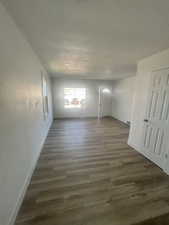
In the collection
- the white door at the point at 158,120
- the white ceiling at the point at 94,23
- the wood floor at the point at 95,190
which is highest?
the white ceiling at the point at 94,23

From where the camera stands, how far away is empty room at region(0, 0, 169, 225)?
47.1 inches

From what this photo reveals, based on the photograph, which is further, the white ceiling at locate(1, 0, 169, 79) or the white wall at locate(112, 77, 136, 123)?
the white wall at locate(112, 77, 136, 123)

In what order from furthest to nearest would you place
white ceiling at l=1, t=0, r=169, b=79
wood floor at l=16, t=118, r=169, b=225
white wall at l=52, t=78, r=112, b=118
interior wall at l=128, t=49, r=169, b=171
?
white wall at l=52, t=78, r=112, b=118 < interior wall at l=128, t=49, r=169, b=171 < wood floor at l=16, t=118, r=169, b=225 < white ceiling at l=1, t=0, r=169, b=79

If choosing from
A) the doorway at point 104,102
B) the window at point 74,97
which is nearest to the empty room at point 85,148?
the window at point 74,97

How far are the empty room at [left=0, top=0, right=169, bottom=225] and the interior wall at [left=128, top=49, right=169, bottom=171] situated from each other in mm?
24

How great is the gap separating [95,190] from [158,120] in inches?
76.3

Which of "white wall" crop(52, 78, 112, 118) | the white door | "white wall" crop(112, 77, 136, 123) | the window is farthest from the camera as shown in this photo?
the window

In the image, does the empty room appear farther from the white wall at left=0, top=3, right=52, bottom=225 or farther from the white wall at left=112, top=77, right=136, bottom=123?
the white wall at left=112, top=77, right=136, bottom=123

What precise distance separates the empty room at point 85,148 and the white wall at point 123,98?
2424mm

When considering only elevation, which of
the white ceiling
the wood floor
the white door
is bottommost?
the wood floor

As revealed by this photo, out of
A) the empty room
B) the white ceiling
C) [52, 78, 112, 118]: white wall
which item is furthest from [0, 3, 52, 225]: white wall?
[52, 78, 112, 118]: white wall

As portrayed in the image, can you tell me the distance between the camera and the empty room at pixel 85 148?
47.1 inches

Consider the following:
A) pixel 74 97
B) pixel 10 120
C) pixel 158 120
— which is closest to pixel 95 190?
pixel 10 120

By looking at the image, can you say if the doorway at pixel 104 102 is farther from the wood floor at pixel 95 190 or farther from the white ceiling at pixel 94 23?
the white ceiling at pixel 94 23
